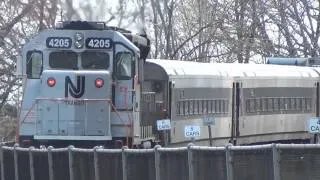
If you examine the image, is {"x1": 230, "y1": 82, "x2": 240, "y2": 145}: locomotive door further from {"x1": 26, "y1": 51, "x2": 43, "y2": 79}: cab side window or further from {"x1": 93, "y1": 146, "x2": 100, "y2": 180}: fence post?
{"x1": 93, "y1": 146, "x2": 100, "y2": 180}: fence post

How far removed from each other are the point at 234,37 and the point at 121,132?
21.4 meters

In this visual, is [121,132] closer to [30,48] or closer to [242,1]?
[30,48]

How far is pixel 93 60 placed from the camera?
20.2m

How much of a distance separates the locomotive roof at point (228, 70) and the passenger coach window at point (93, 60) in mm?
2893

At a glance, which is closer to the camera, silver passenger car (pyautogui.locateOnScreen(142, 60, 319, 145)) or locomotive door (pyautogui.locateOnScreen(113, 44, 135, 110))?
locomotive door (pyautogui.locateOnScreen(113, 44, 135, 110))

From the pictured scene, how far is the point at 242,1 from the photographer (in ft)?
137

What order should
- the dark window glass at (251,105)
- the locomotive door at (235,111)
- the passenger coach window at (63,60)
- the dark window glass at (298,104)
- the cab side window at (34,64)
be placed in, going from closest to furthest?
the passenger coach window at (63,60)
the cab side window at (34,64)
the locomotive door at (235,111)
the dark window glass at (251,105)
the dark window glass at (298,104)

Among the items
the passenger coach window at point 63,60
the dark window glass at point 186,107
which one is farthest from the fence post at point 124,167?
the dark window glass at point 186,107

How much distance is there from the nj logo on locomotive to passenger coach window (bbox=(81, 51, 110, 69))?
0.45m

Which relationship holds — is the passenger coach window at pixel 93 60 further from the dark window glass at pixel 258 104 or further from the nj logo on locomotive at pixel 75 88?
the dark window glass at pixel 258 104

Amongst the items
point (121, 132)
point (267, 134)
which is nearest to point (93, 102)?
point (121, 132)

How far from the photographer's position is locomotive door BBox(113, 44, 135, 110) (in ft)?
65.8

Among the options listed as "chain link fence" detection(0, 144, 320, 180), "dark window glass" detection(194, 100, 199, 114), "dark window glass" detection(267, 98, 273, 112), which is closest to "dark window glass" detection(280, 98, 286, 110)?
"dark window glass" detection(267, 98, 273, 112)

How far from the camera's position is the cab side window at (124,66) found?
20047 mm
